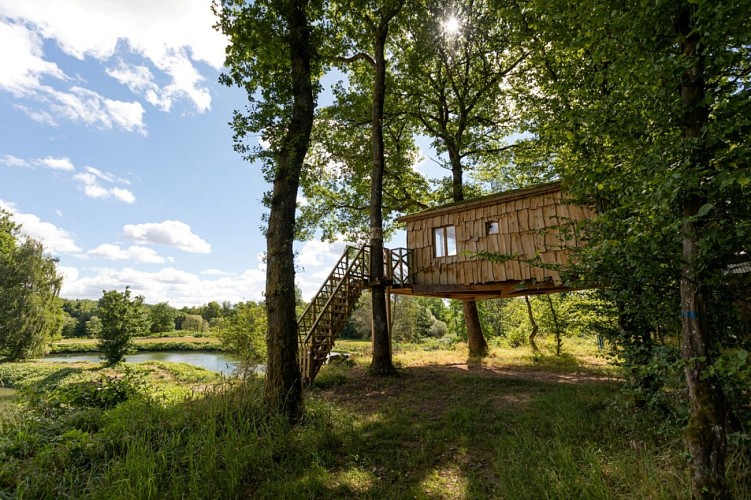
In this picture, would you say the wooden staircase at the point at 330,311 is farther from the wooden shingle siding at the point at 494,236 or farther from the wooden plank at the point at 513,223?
the wooden plank at the point at 513,223

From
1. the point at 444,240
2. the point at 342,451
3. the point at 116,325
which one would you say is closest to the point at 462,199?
the point at 444,240

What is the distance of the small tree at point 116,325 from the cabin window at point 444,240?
24743 mm

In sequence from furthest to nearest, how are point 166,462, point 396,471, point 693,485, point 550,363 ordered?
point 550,363, point 396,471, point 166,462, point 693,485

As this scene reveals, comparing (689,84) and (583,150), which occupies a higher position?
(583,150)

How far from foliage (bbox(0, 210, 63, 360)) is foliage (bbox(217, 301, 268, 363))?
812 inches

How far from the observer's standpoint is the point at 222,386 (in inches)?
243

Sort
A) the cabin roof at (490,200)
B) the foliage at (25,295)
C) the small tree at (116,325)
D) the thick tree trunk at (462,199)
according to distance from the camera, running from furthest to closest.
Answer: the foliage at (25,295), the small tree at (116,325), the thick tree trunk at (462,199), the cabin roof at (490,200)

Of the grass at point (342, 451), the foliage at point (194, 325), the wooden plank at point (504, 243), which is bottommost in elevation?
the foliage at point (194, 325)

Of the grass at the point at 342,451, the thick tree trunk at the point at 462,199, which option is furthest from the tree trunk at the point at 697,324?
the thick tree trunk at the point at 462,199

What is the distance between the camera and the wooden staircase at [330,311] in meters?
9.34

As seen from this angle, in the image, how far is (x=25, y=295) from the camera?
27.8 m

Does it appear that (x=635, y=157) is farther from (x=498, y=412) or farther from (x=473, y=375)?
(x=473, y=375)

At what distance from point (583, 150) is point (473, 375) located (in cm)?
743

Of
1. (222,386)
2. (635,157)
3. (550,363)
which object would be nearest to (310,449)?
(222,386)
